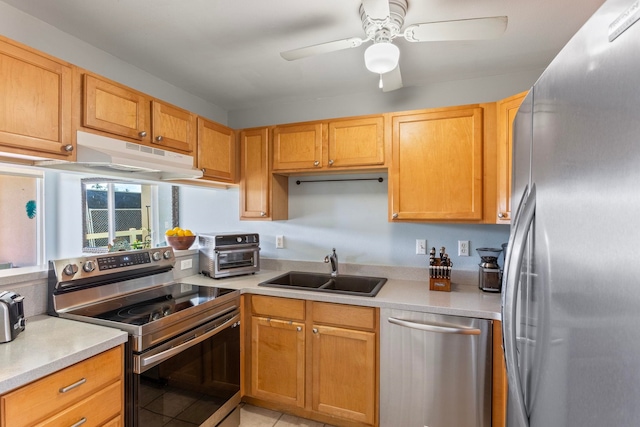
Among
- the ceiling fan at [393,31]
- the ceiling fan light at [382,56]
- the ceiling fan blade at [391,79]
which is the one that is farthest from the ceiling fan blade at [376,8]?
the ceiling fan blade at [391,79]

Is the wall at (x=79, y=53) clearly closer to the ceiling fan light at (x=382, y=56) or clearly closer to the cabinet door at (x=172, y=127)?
the cabinet door at (x=172, y=127)

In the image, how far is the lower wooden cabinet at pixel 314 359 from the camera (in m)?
1.95

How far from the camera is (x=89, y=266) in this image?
1748 mm

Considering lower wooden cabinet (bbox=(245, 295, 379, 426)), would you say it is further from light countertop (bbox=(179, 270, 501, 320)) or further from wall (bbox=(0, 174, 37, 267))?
wall (bbox=(0, 174, 37, 267))

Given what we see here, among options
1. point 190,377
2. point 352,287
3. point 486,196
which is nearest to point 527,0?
point 486,196

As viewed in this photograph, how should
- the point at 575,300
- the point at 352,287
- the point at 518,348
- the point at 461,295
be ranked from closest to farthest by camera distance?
1. the point at 575,300
2. the point at 518,348
3. the point at 461,295
4. the point at 352,287

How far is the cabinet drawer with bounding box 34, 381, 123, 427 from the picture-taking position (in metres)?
1.17

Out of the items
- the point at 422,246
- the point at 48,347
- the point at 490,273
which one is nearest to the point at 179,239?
the point at 48,347

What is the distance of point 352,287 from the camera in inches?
98.0

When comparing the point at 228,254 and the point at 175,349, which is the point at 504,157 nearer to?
the point at 228,254

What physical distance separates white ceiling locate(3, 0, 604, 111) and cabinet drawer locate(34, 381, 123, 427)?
181cm

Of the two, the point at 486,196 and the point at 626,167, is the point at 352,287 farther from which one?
the point at 626,167

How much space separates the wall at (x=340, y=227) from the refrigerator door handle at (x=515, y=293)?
162cm

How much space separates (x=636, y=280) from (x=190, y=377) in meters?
1.92
